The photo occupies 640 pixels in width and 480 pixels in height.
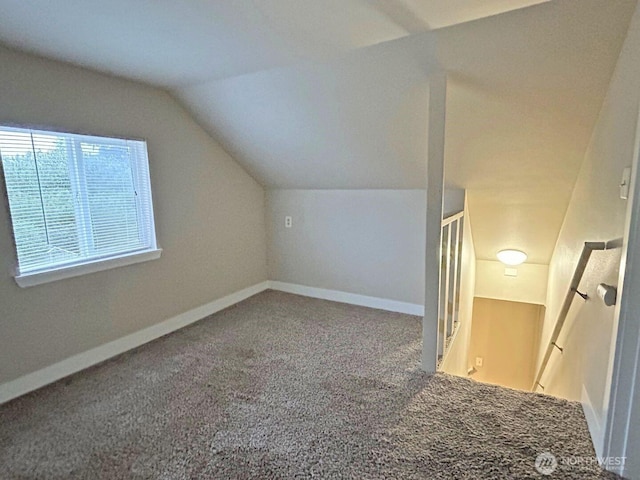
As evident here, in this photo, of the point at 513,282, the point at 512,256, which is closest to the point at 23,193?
the point at 512,256

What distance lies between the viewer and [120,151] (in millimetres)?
2664

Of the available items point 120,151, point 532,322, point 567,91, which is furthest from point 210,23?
point 532,322

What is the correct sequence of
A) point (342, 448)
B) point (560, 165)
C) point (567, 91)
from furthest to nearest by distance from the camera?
point (560, 165)
point (567, 91)
point (342, 448)

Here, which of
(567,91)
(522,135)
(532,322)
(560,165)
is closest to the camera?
(567,91)

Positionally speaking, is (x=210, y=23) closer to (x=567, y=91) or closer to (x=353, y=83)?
(x=353, y=83)

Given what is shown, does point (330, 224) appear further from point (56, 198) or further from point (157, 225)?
point (56, 198)

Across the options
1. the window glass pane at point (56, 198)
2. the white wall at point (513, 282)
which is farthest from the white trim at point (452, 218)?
the window glass pane at point (56, 198)

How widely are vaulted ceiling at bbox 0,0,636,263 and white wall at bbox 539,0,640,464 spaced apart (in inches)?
5.3

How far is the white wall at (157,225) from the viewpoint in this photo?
83.8 inches

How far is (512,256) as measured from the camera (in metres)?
3.55

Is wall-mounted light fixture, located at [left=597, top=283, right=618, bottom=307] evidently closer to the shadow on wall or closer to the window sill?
the window sill

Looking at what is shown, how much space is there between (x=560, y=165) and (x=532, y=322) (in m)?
2.70

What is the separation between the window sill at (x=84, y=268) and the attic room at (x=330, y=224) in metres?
0.02

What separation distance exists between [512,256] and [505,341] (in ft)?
5.76
